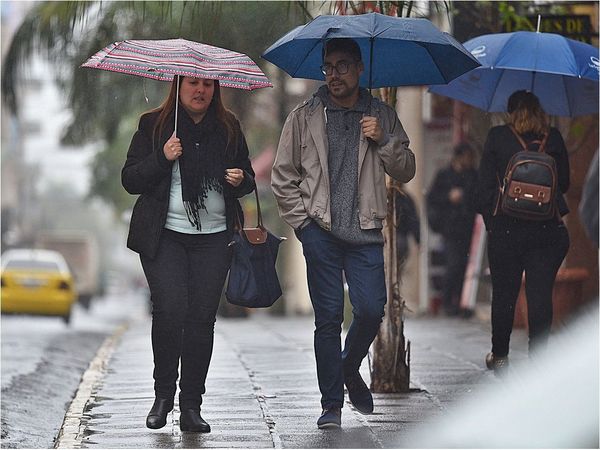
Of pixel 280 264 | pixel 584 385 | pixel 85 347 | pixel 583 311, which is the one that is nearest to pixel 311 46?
pixel 584 385

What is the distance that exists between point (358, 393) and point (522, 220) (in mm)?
1699

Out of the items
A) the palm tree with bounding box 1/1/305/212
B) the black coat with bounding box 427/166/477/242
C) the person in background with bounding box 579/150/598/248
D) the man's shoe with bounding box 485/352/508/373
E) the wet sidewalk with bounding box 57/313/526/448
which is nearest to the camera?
the person in background with bounding box 579/150/598/248

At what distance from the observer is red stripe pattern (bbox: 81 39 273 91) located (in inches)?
277

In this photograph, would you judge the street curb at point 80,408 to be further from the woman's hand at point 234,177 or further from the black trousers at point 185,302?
the woman's hand at point 234,177

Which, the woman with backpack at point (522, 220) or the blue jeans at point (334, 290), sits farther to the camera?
the woman with backpack at point (522, 220)

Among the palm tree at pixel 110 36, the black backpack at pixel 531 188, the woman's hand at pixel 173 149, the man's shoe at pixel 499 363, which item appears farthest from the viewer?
the palm tree at pixel 110 36

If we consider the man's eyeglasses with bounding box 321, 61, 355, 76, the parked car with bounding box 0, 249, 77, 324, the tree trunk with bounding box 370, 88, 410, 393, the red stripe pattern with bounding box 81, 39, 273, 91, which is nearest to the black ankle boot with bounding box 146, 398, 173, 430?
the red stripe pattern with bounding box 81, 39, 273, 91

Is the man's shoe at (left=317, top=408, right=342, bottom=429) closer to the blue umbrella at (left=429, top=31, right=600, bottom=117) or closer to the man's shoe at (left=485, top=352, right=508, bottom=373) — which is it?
the man's shoe at (left=485, top=352, right=508, bottom=373)

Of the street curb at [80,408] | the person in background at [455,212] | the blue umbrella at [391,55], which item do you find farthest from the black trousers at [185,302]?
the person in background at [455,212]

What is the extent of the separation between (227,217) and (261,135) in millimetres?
25962

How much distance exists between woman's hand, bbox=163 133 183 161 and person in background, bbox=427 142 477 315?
9.35 metres

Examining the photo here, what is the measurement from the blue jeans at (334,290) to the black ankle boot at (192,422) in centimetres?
58

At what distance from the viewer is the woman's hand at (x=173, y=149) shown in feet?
23.0

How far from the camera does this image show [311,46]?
26.0 feet
